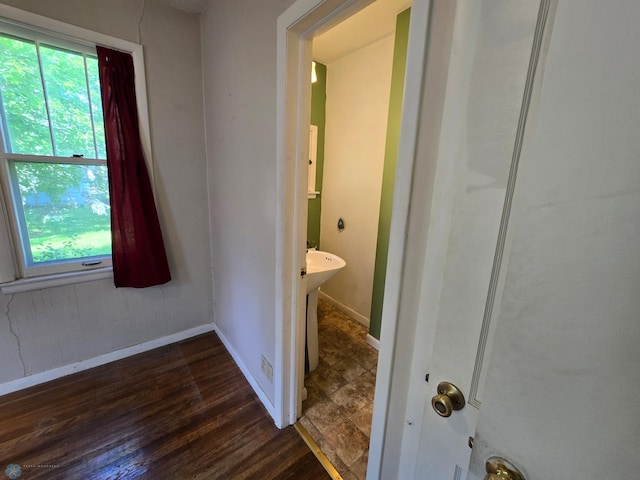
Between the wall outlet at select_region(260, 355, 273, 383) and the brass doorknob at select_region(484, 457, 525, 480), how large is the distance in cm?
131

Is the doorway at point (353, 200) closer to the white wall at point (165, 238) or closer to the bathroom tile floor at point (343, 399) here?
the bathroom tile floor at point (343, 399)

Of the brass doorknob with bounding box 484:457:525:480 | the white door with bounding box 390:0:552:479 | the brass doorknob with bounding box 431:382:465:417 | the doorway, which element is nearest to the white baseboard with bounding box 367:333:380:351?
the doorway

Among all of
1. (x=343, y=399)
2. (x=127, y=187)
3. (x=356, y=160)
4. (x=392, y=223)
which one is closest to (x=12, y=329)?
(x=127, y=187)

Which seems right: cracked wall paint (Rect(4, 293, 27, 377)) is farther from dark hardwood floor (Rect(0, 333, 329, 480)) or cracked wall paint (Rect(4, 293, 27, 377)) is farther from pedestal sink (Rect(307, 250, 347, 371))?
pedestal sink (Rect(307, 250, 347, 371))

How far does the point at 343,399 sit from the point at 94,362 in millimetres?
1854

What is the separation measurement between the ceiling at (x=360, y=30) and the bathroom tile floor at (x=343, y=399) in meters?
2.30

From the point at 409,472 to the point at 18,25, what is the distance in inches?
108

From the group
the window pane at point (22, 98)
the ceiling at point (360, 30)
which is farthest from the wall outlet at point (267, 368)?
the ceiling at point (360, 30)

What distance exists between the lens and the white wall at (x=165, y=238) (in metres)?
1.62

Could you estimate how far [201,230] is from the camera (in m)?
2.20

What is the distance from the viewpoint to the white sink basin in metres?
1.63

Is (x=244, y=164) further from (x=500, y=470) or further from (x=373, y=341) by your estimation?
(x=373, y=341)

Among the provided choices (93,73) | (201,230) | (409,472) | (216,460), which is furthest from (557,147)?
(93,73)

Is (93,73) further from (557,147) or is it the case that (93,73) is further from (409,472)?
(409,472)
